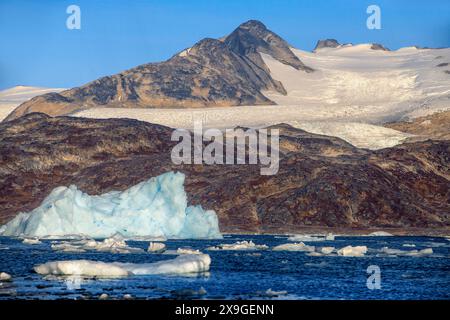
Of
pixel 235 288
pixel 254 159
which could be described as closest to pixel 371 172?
pixel 254 159

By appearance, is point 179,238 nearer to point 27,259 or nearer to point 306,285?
point 27,259

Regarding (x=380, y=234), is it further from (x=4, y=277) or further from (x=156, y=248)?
(x=4, y=277)

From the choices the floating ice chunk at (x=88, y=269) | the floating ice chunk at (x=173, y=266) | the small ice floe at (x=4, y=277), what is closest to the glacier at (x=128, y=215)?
the floating ice chunk at (x=173, y=266)

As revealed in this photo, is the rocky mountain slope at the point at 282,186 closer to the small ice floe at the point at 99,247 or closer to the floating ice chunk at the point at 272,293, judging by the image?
the small ice floe at the point at 99,247

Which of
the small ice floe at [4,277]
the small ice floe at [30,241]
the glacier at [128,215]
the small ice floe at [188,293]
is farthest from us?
the glacier at [128,215]

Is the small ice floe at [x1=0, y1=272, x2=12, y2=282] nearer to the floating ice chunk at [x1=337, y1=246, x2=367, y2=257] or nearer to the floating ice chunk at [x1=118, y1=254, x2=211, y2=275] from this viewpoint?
the floating ice chunk at [x1=118, y1=254, x2=211, y2=275]

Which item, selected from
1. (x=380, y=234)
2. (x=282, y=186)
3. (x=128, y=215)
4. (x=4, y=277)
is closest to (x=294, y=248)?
(x=128, y=215)

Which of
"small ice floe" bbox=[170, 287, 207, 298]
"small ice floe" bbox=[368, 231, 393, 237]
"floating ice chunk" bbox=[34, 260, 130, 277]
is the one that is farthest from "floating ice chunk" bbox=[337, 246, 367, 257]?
"small ice floe" bbox=[368, 231, 393, 237]
